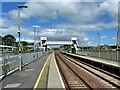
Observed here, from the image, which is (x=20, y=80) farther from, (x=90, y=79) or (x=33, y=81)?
(x=90, y=79)

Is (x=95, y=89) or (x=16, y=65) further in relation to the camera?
(x=16, y=65)

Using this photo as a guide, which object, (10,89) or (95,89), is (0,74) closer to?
(10,89)

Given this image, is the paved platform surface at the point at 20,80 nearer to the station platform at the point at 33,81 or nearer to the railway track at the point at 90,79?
the station platform at the point at 33,81

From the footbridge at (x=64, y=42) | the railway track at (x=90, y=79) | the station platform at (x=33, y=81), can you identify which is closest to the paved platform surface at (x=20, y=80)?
the station platform at (x=33, y=81)

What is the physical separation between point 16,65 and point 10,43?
12988 cm

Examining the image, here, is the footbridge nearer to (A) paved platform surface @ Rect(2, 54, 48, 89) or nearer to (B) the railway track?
(B) the railway track

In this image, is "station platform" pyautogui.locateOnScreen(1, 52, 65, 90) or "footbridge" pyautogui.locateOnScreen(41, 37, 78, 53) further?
"footbridge" pyautogui.locateOnScreen(41, 37, 78, 53)

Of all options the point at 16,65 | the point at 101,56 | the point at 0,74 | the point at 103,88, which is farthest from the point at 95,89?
the point at 101,56

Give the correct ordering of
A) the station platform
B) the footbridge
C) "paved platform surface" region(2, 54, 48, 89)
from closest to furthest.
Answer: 1. the station platform
2. "paved platform surface" region(2, 54, 48, 89)
3. the footbridge

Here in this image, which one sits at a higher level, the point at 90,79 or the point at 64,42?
the point at 64,42

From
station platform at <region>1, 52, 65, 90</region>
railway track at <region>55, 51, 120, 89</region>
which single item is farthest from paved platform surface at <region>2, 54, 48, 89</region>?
railway track at <region>55, 51, 120, 89</region>

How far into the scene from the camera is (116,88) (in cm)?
1322

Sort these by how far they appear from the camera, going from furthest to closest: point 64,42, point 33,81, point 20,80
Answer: point 64,42, point 20,80, point 33,81

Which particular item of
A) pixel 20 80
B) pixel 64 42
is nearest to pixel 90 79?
pixel 20 80
